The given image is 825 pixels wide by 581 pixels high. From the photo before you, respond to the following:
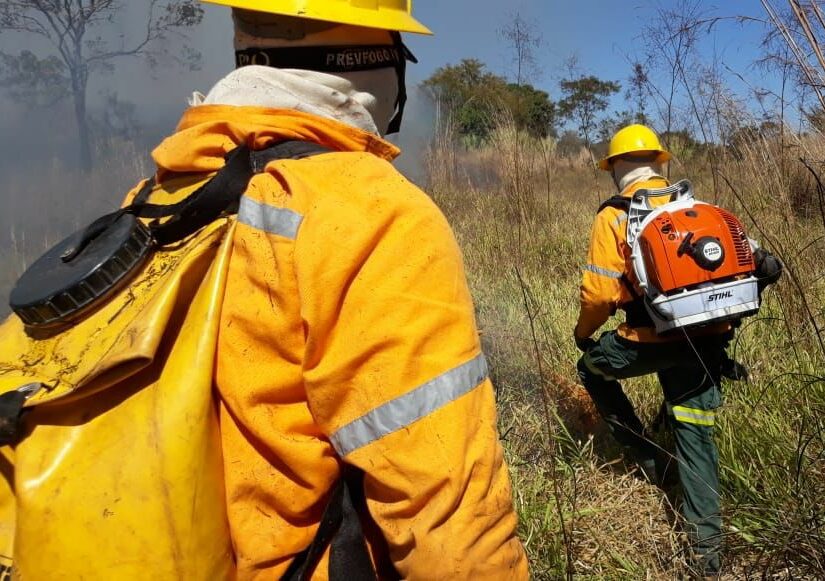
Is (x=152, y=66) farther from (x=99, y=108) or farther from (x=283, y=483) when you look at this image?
(x=283, y=483)

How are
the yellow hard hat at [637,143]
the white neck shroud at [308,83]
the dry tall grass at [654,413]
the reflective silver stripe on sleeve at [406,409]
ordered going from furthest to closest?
the yellow hard hat at [637,143] < the dry tall grass at [654,413] < the white neck shroud at [308,83] < the reflective silver stripe on sleeve at [406,409]

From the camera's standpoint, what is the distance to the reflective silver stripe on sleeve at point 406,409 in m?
0.77

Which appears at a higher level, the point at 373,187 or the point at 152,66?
the point at 152,66

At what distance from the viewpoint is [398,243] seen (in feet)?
2.67

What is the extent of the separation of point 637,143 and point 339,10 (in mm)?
2577

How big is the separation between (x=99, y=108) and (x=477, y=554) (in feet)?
34.6

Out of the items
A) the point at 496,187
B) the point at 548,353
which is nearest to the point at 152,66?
the point at 496,187

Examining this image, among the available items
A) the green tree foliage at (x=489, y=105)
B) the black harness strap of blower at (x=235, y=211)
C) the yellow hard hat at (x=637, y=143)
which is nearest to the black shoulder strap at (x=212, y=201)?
the black harness strap of blower at (x=235, y=211)

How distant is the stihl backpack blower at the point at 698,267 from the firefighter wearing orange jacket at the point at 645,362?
0.16 metres

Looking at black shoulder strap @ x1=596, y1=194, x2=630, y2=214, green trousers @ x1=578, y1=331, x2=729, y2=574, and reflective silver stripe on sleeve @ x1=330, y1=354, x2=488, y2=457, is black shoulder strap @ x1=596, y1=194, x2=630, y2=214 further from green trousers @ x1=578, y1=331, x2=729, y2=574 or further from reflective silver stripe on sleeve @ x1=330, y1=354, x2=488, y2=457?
reflective silver stripe on sleeve @ x1=330, y1=354, x2=488, y2=457

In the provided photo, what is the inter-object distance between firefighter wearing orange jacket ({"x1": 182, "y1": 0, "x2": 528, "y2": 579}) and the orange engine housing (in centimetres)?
165

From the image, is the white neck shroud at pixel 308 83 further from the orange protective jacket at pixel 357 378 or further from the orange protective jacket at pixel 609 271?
the orange protective jacket at pixel 609 271

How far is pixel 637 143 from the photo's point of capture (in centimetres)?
321

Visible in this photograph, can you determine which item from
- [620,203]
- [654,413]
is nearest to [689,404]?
[654,413]
